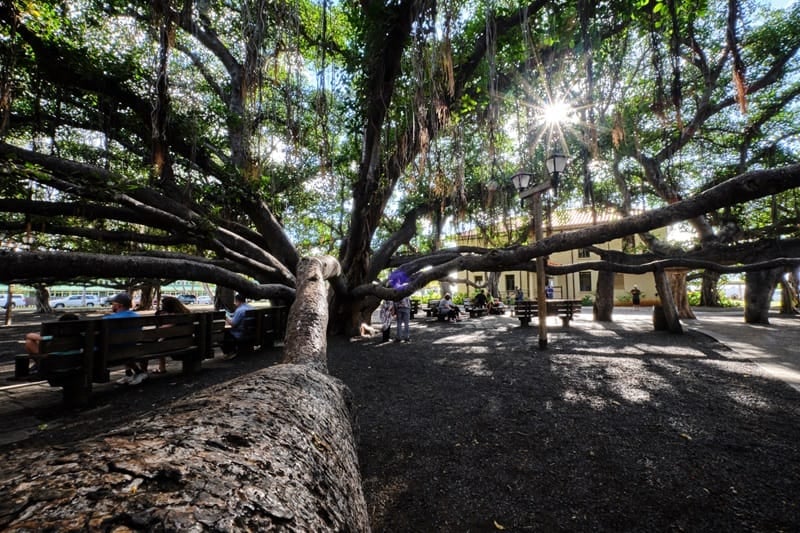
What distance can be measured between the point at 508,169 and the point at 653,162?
5281 mm

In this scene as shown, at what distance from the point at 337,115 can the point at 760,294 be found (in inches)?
A: 612

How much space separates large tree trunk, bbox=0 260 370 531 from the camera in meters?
0.58

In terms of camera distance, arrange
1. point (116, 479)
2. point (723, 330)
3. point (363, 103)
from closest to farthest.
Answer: point (116, 479) → point (363, 103) → point (723, 330)

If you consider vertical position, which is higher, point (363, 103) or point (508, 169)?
point (508, 169)

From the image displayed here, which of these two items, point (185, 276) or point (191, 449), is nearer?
point (191, 449)

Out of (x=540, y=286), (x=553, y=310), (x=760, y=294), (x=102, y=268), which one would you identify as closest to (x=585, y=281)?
(x=760, y=294)

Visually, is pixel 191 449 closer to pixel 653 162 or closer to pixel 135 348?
pixel 135 348

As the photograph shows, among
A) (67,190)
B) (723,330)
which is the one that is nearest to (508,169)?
(723,330)

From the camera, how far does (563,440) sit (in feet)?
9.68

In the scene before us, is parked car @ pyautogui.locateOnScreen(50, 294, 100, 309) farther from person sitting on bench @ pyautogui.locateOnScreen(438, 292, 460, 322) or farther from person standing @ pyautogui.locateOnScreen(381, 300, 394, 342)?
person standing @ pyautogui.locateOnScreen(381, 300, 394, 342)

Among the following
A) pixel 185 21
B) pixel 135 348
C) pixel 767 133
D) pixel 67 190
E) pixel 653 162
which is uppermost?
pixel 767 133

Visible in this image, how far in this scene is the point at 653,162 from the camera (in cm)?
1114

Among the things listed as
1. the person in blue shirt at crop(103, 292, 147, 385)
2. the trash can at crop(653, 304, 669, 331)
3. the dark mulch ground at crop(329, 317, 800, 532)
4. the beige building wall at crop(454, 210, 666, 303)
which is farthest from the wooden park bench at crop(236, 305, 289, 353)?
the beige building wall at crop(454, 210, 666, 303)

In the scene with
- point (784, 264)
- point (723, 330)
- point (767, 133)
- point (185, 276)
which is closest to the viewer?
point (185, 276)
